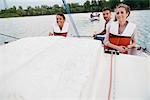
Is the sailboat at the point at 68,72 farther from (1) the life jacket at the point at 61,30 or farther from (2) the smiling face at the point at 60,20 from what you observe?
(1) the life jacket at the point at 61,30

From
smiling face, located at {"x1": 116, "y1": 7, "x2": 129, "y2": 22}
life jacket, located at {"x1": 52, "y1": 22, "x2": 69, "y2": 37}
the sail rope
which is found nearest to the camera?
the sail rope

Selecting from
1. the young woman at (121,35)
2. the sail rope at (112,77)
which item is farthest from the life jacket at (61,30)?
the sail rope at (112,77)

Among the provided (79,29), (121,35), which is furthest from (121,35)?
(79,29)

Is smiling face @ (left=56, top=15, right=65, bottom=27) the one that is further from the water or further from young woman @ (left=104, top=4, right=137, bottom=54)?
young woman @ (left=104, top=4, right=137, bottom=54)

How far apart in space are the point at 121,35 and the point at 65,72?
5.22ft

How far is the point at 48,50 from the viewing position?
75.3 inches

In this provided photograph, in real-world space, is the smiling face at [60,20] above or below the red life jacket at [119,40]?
above

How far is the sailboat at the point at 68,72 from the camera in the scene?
1.28m

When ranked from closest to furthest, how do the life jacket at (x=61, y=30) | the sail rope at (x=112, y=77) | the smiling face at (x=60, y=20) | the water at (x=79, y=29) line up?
the sail rope at (x=112, y=77), the smiling face at (x=60, y=20), the life jacket at (x=61, y=30), the water at (x=79, y=29)

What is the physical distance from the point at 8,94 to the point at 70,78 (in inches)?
14.0

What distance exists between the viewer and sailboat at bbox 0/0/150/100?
1277mm

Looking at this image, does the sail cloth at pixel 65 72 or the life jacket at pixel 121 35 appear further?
the life jacket at pixel 121 35

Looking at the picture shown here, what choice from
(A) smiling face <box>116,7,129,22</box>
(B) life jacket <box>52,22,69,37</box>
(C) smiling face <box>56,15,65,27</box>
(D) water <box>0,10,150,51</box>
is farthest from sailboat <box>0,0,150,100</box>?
(D) water <box>0,10,150,51</box>

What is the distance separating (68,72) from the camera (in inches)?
59.4
